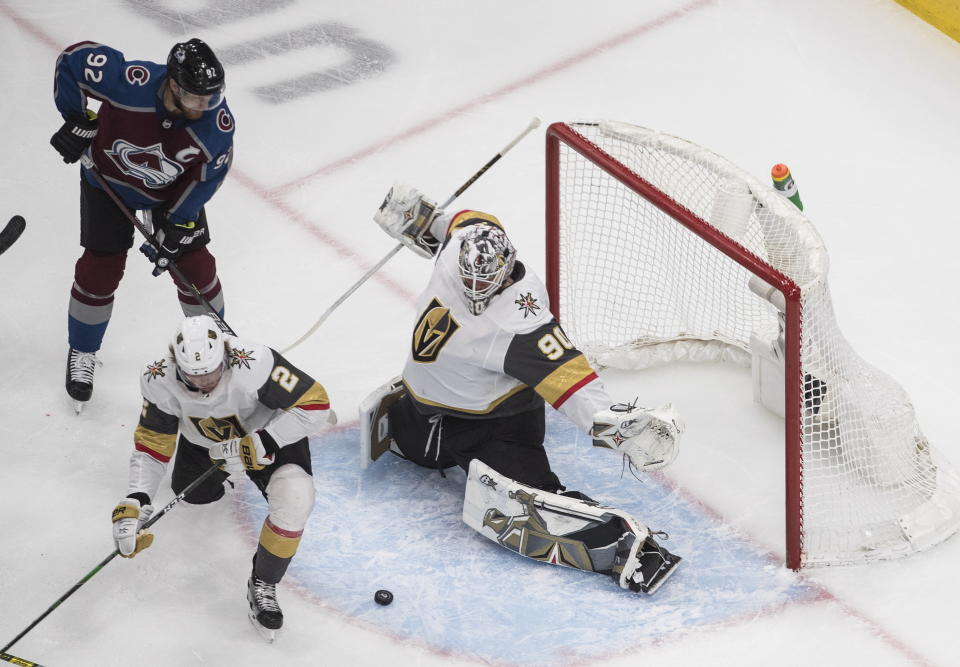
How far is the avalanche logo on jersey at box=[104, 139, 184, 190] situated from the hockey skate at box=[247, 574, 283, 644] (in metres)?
1.09

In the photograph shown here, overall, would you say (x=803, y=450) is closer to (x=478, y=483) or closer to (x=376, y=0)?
(x=478, y=483)

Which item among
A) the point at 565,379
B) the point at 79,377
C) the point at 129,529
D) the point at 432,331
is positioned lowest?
the point at 79,377

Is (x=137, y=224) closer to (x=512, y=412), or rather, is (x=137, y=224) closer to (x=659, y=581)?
(x=512, y=412)

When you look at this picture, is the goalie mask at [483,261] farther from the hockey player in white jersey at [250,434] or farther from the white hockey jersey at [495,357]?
the hockey player in white jersey at [250,434]

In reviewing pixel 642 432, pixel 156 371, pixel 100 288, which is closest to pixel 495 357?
pixel 642 432

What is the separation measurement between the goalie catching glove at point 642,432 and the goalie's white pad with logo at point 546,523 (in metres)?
0.18

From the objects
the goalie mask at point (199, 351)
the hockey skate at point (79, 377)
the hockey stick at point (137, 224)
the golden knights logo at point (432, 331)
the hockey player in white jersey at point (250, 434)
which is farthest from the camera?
the hockey skate at point (79, 377)

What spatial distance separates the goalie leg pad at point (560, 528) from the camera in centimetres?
380

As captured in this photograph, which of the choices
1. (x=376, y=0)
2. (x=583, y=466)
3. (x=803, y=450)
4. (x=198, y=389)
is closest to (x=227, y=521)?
(x=198, y=389)

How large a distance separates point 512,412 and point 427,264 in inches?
46.4

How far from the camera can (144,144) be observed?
4035 millimetres

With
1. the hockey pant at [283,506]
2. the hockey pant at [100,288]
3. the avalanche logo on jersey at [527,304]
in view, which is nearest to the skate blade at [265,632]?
the hockey pant at [283,506]

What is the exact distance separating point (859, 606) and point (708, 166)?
114cm

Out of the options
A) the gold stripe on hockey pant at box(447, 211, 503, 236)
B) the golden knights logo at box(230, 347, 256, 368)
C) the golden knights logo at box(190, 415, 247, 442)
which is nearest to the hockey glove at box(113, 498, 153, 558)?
the golden knights logo at box(190, 415, 247, 442)
